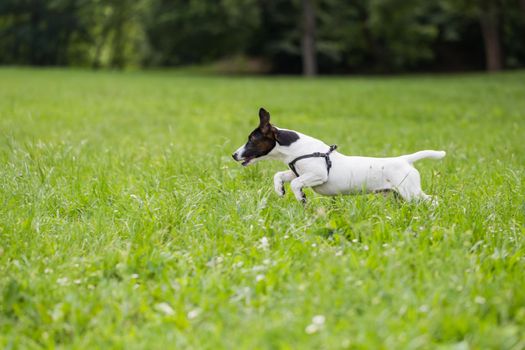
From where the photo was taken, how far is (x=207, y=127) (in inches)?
423

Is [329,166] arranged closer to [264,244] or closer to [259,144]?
[259,144]

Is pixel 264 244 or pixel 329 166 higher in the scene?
pixel 329 166

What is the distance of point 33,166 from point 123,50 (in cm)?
5754

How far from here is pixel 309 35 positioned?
3316 cm

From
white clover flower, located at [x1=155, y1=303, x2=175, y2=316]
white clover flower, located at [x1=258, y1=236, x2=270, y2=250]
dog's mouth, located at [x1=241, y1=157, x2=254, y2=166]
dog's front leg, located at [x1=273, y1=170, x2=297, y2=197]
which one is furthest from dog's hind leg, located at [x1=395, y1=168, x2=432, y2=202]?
white clover flower, located at [x1=155, y1=303, x2=175, y2=316]

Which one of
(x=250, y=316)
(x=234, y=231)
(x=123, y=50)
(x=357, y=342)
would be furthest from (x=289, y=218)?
(x=123, y=50)

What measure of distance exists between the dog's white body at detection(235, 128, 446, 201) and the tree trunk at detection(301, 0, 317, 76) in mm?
29684

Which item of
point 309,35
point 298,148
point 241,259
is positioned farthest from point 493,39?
point 241,259

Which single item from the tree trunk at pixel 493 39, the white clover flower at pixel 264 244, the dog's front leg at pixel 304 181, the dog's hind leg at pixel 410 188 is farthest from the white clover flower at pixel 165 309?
the tree trunk at pixel 493 39

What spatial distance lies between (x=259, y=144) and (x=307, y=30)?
98.0 feet

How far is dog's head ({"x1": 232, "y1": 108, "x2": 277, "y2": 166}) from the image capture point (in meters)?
4.28

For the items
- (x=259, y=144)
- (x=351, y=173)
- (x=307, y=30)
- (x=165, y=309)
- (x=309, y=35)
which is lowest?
(x=165, y=309)

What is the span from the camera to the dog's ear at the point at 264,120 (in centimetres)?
413

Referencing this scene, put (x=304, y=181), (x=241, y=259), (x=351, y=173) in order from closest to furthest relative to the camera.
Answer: (x=241, y=259), (x=304, y=181), (x=351, y=173)
